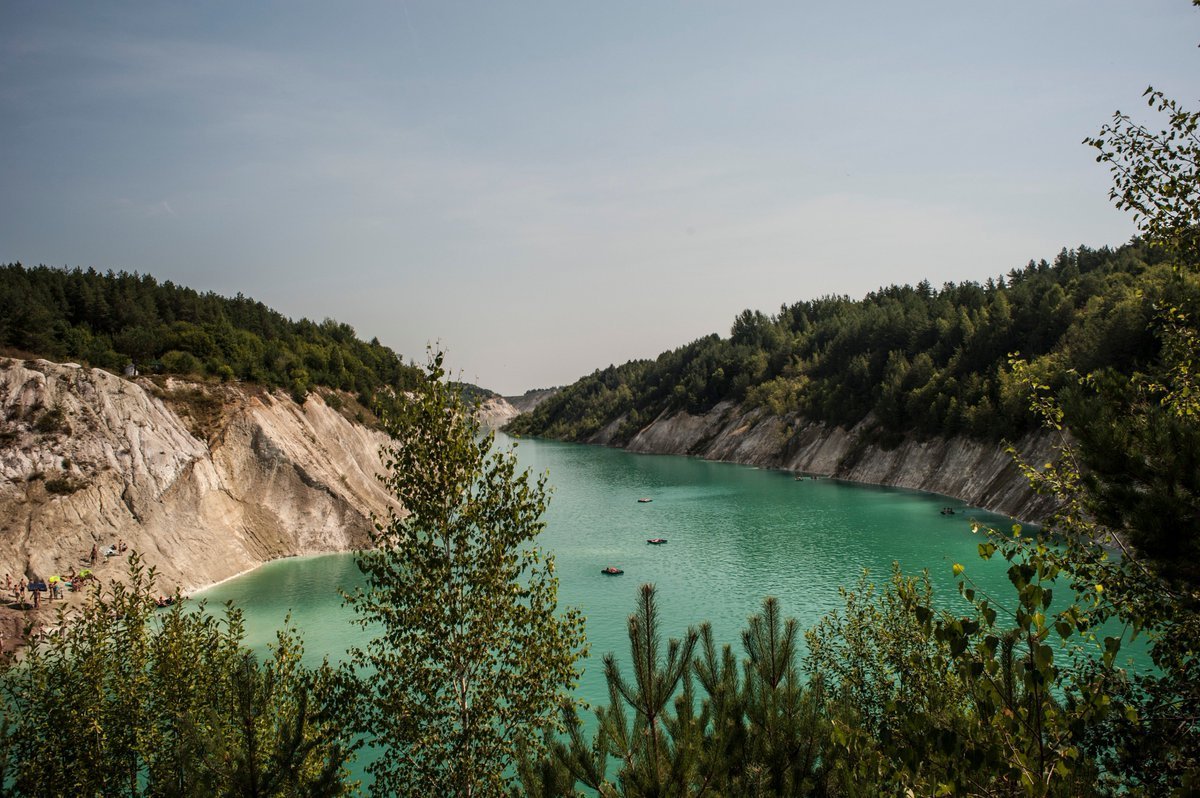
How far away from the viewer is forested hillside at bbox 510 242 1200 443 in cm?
6962

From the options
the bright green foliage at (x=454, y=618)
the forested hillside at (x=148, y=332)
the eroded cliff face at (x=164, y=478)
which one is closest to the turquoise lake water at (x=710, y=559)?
the eroded cliff face at (x=164, y=478)

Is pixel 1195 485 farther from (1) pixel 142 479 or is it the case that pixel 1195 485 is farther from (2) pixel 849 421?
(2) pixel 849 421

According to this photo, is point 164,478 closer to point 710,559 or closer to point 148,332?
point 148,332

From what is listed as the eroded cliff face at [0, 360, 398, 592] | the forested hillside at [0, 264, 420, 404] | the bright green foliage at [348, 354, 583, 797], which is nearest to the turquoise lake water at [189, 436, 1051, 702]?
the eroded cliff face at [0, 360, 398, 592]

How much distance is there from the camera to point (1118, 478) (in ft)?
31.2

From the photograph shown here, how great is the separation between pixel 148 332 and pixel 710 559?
169 feet

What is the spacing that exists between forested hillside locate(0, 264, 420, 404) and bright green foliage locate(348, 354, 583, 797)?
51.0m

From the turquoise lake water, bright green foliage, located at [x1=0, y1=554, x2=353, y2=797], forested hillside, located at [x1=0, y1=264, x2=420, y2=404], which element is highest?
forested hillside, located at [x1=0, y1=264, x2=420, y2=404]

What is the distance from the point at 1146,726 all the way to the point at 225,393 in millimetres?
65054

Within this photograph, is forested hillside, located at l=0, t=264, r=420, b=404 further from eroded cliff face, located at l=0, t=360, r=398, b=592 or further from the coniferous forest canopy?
the coniferous forest canopy

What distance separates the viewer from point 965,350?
331 feet

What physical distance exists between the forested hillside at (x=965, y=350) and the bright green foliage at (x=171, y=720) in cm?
4538

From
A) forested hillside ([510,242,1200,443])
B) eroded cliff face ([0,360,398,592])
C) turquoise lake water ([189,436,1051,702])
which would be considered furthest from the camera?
forested hillside ([510,242,1200,443])

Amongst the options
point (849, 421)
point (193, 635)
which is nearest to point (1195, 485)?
point (193, 635)
